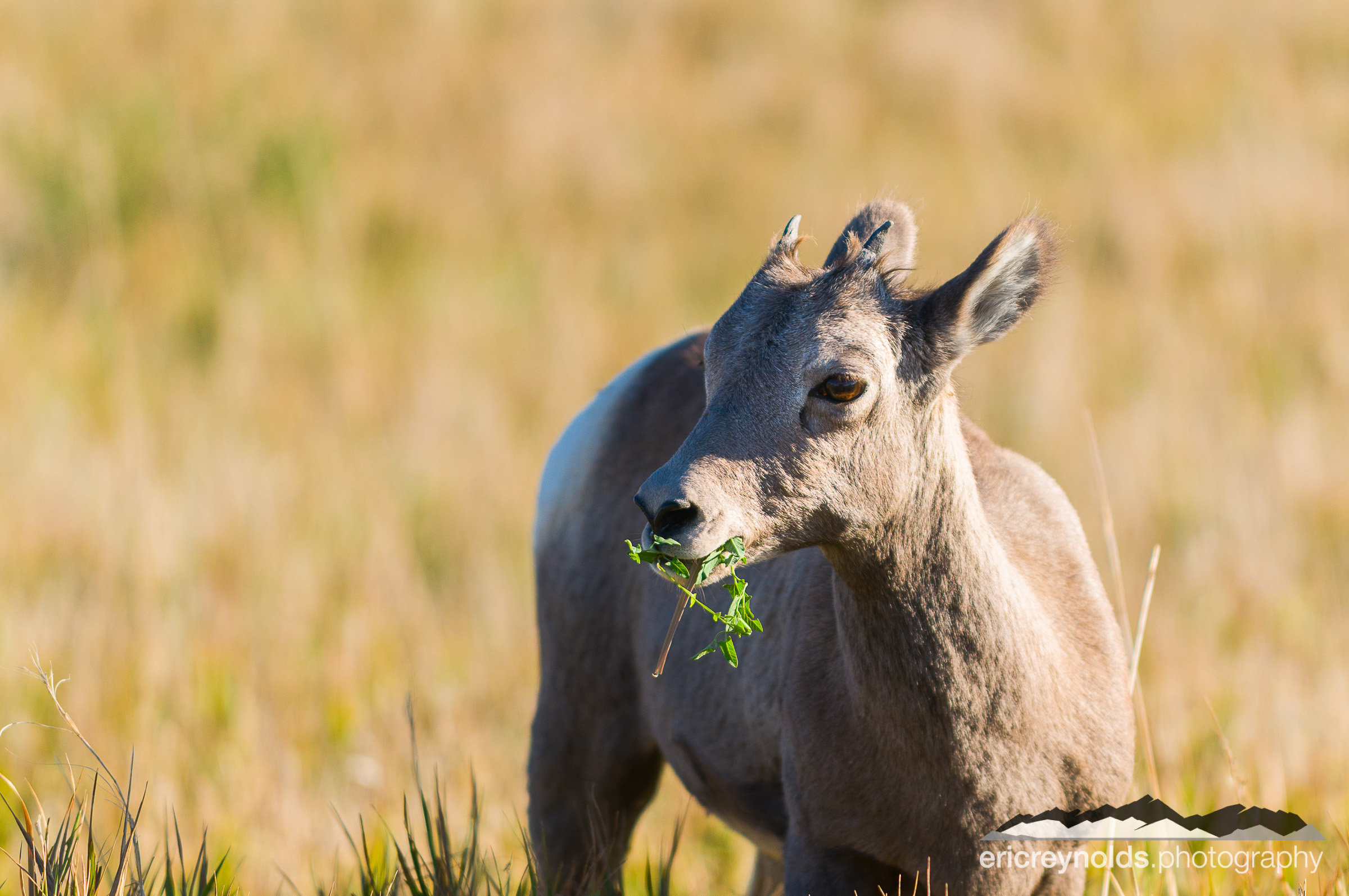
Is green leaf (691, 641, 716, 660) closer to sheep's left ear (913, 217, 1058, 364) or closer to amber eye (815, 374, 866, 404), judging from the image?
amber eye (815, 374, 866, 404)

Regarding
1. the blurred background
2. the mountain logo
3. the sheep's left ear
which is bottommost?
the mountain logo

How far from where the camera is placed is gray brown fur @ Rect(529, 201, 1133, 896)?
256 centimetres

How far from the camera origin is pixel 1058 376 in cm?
965

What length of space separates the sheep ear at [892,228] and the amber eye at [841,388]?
54 centimetres

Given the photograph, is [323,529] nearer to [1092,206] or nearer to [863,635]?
[863,635]

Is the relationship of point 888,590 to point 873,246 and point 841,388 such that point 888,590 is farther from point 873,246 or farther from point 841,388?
point 873,246

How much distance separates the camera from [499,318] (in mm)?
10734

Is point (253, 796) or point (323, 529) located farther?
point (323, 529)

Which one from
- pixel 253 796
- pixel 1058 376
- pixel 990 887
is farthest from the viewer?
pixel 1058 376

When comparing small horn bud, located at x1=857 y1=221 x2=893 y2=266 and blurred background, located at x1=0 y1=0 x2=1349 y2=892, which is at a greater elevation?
blurred background, located at x1=0 y1=0 x2=1349 y2=892

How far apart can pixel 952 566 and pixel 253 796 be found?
3.69 meters

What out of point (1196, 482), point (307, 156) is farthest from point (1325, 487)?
point (307, 156)

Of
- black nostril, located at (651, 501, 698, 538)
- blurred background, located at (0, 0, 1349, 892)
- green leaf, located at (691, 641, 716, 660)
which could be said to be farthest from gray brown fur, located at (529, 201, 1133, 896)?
blurred background, located at (0, 0, 1349, 892)

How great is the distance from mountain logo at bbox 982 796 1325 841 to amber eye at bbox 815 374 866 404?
988 millimetres
